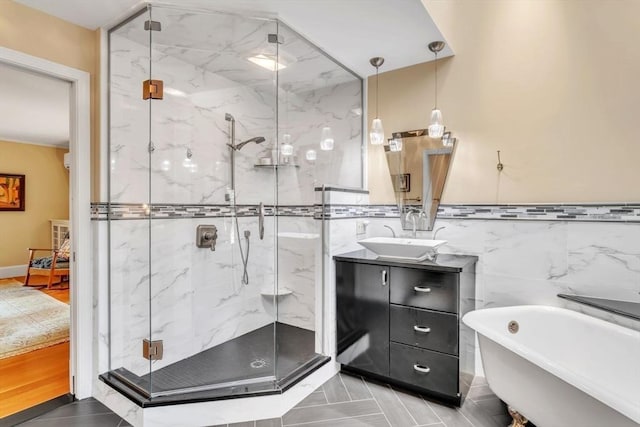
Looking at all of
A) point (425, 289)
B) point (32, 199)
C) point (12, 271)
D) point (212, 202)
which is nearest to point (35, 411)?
point (212, 202)

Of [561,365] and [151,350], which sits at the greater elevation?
[561,365]

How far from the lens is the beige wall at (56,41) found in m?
1.92

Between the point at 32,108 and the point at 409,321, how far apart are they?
492cm

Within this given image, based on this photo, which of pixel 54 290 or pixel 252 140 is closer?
pixel 252 140

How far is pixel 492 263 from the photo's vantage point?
8.05 ft

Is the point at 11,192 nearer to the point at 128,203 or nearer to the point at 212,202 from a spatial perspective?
the point at 128,203

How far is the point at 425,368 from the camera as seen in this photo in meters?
2.19

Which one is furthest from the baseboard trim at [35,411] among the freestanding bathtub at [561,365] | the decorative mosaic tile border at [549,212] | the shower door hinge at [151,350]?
the decorative mosaic tile border at [549,212]

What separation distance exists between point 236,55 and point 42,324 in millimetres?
3398

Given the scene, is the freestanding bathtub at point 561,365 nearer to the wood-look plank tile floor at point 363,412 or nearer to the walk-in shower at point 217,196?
the wood-look plank tile floor at point 363,412

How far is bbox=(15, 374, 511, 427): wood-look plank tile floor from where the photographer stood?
199 centimetres

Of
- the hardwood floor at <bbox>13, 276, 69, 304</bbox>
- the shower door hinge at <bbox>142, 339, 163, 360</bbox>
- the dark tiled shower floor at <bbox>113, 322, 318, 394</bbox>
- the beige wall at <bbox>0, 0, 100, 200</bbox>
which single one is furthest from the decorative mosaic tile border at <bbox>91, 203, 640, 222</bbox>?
the hardwood floor at <bbox>13, 276, 69, 304</bbox>

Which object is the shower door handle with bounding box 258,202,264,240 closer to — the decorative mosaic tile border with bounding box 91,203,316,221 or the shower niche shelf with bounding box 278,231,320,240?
the decorative mosaic tile border with bounding box 91,203,316,221

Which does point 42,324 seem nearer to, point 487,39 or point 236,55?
point 236,55
